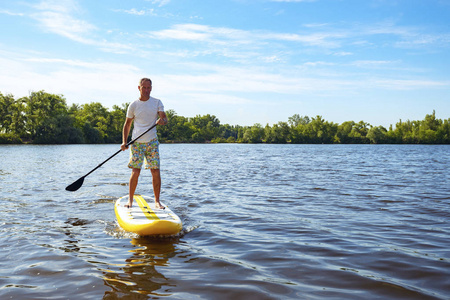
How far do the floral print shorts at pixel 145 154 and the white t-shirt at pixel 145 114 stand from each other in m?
0.10

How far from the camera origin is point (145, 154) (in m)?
6.67

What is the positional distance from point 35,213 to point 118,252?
3.52m

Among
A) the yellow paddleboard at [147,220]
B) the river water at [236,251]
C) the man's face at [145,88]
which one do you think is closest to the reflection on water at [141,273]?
the river water at [236,251]

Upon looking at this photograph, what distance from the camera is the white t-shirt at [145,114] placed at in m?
6.57

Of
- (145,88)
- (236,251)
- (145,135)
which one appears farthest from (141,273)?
(145,88)

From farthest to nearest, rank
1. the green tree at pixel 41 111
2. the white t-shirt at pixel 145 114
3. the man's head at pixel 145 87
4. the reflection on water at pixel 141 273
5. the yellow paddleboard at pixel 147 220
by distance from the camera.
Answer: the green tree at pixel 41 111 < the white t-shirt at pixel 145 114 < the man's head at pixel 145 87 < the yellow paddleboard at pixel 147 220 < the reflection on water at pixel 141 273

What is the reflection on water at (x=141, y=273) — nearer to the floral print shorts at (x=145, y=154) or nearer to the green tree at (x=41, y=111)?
the floral print shorts at (x=145, y=154)

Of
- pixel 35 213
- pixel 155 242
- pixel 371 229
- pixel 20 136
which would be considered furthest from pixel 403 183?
pixel 20 136

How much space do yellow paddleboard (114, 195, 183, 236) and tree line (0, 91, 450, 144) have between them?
80759 millimetres

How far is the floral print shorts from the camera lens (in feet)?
21.7

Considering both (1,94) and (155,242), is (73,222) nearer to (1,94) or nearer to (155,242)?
(155,242)

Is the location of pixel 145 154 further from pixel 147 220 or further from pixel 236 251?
pixel 236 251

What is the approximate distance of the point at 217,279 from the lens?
3951mm

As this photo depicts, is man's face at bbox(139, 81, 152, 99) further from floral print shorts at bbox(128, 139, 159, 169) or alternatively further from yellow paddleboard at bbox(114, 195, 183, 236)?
yellow paddleboard at bbox(114, 195, 183, 236)
